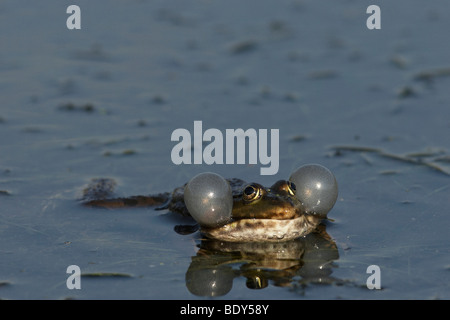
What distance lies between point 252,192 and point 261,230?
13.2 inches

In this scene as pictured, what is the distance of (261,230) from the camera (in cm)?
660

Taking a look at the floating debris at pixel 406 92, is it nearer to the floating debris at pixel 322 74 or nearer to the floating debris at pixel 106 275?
the floating debris at pixel 322 74

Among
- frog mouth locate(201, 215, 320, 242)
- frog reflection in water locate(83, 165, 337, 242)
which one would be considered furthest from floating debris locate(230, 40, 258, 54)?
frog mouth locate(201, 215, 320, 242)

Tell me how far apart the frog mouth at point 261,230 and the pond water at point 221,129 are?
0.09 meters

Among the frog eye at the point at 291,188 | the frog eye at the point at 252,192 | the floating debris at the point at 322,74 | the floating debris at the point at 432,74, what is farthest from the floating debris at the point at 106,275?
the floating debris at the point at 432,74

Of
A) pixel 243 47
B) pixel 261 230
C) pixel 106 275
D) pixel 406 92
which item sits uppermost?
pixel 243 47

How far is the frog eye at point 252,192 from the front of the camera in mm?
6527

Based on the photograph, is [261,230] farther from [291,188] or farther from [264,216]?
[291,188]

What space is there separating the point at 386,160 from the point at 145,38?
5.14 metres

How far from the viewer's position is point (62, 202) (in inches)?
305

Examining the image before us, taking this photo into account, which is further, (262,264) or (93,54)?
(93,54)

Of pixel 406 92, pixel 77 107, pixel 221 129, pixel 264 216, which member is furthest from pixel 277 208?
pixel 406 92
